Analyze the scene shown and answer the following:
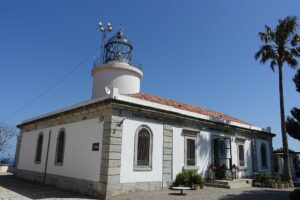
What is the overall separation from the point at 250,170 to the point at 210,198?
9.36 meters

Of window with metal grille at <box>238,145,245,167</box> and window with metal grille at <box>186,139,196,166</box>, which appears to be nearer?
window with metal grille at <box>186,139,196,166</box>

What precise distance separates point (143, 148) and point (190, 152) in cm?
348

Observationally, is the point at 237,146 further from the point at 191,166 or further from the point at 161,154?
the point at 161,154

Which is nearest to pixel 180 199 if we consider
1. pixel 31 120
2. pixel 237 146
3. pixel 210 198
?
pixel 210 198

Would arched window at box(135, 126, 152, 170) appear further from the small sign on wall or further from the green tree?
the green tree

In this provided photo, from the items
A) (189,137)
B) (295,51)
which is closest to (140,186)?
(189,137)

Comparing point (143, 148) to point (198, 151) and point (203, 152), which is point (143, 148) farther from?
point (203, 152)

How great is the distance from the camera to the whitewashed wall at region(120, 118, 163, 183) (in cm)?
1133

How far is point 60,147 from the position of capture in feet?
47.5

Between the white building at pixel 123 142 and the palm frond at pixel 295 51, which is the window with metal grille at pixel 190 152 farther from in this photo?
the palm frond at pixel 295 51

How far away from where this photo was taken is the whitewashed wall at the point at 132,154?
11.3 m

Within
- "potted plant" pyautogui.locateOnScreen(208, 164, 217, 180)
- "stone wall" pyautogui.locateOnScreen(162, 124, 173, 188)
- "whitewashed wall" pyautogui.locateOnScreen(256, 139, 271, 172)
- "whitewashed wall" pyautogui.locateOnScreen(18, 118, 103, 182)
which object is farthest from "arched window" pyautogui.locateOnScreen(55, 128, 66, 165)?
"whitewashed wall" pyautogui.locateOnScreen(256, 139, 271, 172)

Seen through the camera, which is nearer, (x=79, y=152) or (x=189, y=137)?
(x=79, y=152)

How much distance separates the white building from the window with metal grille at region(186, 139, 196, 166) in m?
0.05
